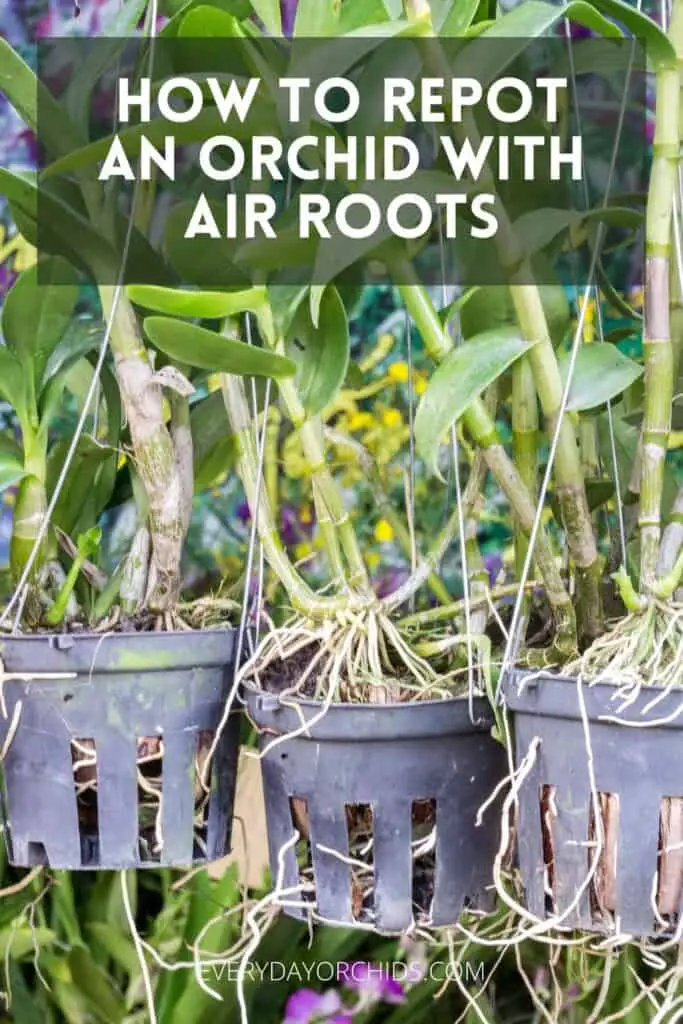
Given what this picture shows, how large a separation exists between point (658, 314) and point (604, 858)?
349 millimetres

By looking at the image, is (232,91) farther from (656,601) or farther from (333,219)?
(656,601)

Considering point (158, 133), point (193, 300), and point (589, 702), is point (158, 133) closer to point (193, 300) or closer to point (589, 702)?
point (193, 300)

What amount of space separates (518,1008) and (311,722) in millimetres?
830

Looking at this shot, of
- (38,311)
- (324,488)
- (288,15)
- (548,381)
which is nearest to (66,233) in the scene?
(38,311)

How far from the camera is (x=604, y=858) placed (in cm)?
70

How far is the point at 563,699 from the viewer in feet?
2.22

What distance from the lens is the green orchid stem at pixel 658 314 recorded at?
738 millimetres

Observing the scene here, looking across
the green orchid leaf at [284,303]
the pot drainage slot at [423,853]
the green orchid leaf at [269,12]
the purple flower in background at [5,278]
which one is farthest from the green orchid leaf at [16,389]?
the purple flower in background at [5,278]

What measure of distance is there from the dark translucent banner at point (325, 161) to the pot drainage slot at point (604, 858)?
348mm

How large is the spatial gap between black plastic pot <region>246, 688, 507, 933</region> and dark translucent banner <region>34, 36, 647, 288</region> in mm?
298

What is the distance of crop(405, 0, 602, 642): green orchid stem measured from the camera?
0.74 m

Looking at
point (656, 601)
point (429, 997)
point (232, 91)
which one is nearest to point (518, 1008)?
point (429, 997)

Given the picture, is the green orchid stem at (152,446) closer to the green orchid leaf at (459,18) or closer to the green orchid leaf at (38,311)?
the green orchid leaf at (38,311)

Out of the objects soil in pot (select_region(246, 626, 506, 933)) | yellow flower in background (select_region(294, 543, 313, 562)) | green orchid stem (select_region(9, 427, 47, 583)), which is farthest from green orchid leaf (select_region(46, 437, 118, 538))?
yellow flower in background (select_region(294, 543, 313, 562))
